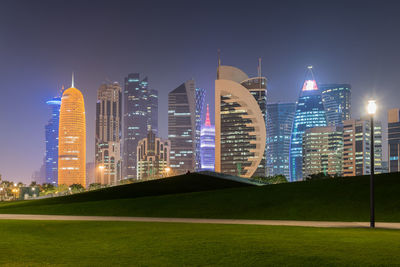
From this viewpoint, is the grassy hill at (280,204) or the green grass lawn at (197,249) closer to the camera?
the green grass lawn at (197,249)

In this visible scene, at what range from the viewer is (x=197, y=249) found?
14156mm

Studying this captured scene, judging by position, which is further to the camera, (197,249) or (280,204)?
(280,204)

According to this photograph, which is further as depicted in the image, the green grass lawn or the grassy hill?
the grassy hill

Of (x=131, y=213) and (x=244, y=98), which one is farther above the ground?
(x=244, y=98)

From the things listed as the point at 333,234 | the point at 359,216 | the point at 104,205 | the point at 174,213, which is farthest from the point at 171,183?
the point at 333,234

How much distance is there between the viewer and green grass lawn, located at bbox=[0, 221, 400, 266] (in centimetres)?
1221

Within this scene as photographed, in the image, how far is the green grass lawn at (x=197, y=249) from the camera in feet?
40.1

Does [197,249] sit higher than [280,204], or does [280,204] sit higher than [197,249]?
[197,249]

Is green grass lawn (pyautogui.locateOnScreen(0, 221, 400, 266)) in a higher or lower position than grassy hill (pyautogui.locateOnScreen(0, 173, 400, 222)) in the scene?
higher

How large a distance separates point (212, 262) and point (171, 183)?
5390 cm

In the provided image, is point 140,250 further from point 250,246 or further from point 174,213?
point 174,213

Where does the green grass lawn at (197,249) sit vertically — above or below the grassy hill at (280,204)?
above

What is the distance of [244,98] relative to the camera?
19100 centimetres

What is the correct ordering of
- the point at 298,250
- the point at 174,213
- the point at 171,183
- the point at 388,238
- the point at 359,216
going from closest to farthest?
the point at 298,250
the point at 388,238
the point at 359,216
the point at 174,213
the point at 171,183
